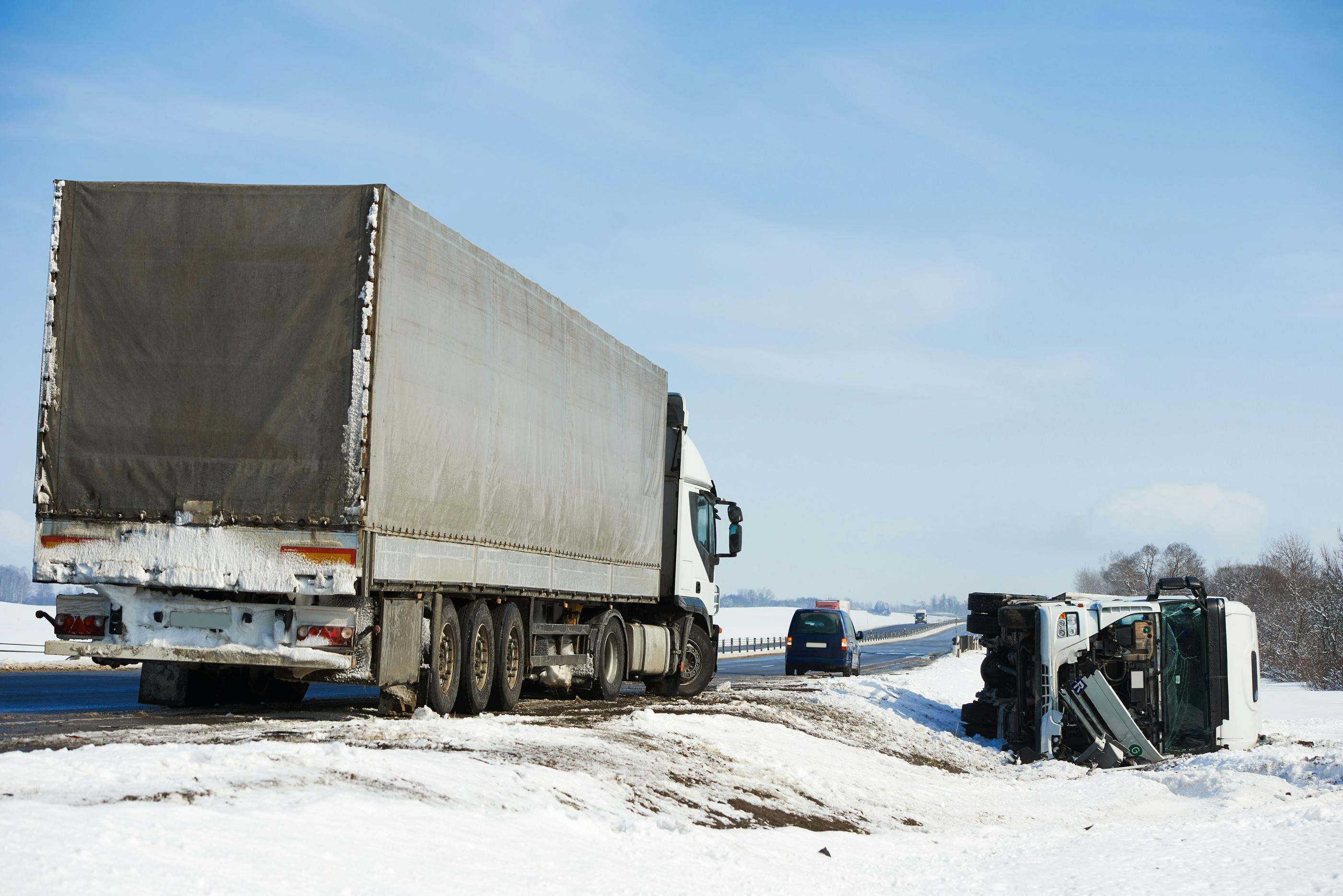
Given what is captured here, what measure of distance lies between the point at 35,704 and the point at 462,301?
24.7 feet

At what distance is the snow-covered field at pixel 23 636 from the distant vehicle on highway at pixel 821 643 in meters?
18.1

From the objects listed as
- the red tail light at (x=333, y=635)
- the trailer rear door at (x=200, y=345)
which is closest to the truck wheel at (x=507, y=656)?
the red tail light at (x=333, y=635)

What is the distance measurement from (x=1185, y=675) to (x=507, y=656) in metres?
9.22

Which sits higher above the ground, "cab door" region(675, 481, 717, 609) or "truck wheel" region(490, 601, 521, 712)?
"cab door" region(675, 481, 717, 609)

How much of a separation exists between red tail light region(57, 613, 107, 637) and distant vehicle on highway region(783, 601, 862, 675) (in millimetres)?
26806

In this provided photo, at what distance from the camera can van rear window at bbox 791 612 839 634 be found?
122 ft

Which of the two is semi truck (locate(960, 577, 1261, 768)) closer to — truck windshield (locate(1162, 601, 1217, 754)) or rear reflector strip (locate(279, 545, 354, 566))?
truck windshield (locate(1162, 601, 1217, 754))

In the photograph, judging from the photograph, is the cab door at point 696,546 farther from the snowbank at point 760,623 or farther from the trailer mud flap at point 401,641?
the snowbank at point 760,623

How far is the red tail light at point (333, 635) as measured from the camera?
1105 cm

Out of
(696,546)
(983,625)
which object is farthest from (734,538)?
(983,625)

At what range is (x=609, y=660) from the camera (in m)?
18.3

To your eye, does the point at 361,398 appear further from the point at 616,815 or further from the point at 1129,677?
the point at 1129,677

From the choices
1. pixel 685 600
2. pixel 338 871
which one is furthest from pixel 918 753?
pixel 338 871

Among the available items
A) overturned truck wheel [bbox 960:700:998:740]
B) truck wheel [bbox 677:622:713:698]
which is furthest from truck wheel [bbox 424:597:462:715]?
overturned truck wheel [bbox 960:700:998:740]
